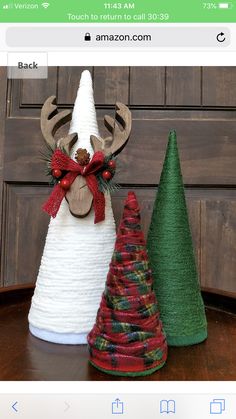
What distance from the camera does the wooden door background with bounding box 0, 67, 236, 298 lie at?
2.14 feet

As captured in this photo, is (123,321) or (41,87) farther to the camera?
(41,87)

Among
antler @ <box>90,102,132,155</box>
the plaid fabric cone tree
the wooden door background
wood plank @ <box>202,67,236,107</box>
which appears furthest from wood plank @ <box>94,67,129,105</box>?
the plaid fabric cone tree

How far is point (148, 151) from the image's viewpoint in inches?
25.9

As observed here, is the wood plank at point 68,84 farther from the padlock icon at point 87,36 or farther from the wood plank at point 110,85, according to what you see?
the padlock icon at point 87,36

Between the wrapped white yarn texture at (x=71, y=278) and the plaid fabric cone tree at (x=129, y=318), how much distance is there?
46mm

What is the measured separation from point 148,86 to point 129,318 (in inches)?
19.4

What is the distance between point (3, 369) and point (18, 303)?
21cm

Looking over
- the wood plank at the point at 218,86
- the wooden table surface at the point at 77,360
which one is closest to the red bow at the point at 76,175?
the wooden table surface at the point at 77,360
